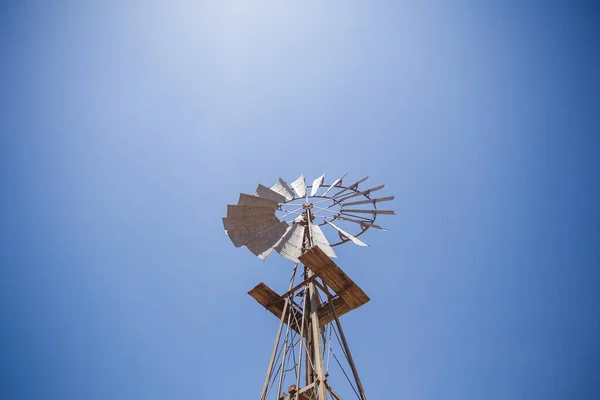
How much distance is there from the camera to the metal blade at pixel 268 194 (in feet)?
28.8

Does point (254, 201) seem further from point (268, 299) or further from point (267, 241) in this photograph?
point (268, 299)

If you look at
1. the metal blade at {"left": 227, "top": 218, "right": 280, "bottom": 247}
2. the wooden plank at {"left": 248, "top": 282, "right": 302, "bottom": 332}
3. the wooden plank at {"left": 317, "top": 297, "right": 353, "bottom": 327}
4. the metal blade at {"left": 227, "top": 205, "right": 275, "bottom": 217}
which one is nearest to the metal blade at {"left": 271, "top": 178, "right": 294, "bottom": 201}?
the metal blade at {"left": 227, "top": 205, "right": 275, "bottom": 217}

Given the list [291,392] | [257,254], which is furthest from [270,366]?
[257,254]

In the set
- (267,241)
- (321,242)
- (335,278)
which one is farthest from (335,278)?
(267,241)

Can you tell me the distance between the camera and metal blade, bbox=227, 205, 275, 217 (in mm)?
8070

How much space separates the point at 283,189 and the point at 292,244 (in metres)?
1.99

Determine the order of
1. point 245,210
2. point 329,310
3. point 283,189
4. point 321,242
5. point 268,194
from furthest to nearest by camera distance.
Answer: point 283,189 → point 268,194 → point 245,210 → point 321,242 → point 329,310

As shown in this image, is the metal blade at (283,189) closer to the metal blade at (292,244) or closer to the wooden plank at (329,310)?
the metal blade at (292,244)

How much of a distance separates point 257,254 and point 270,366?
93.2 inches

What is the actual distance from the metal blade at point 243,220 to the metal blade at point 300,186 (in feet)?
5.69

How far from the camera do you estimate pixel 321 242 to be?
25.7ft

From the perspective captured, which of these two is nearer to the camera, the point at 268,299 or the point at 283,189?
the point at 268,299

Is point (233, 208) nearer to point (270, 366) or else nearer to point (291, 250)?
point (291, 250)

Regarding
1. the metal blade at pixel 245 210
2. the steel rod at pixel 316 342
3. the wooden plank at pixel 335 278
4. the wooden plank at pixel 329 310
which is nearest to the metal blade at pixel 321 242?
the steel rod at pixel 316 342
